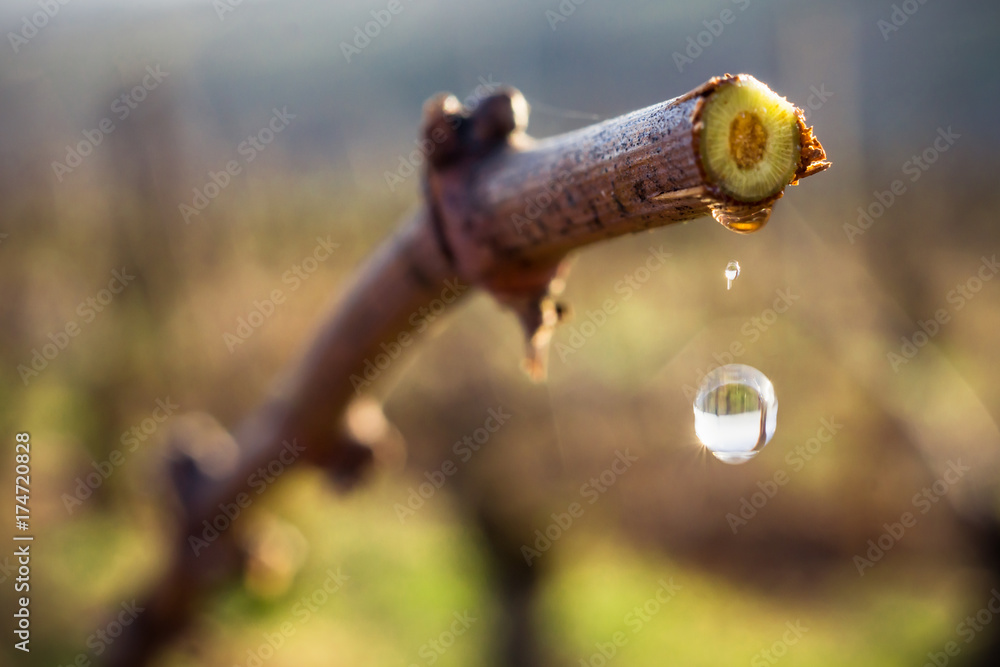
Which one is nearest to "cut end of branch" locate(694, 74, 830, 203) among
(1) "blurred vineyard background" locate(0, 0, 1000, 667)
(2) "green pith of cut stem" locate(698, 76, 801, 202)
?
(2) "green pith of cut stem" locate(698, 76, 801, 202)

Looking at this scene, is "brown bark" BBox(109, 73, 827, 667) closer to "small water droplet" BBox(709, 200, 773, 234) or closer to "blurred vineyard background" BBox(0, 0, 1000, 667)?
"small water droplet" BBox(709, 200, 773, 234)

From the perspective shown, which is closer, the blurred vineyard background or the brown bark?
the brown bark

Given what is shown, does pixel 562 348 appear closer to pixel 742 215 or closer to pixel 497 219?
pixel 497 219

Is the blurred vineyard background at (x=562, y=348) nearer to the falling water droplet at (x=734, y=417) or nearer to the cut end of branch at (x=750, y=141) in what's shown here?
the falling water droplet at (x=734, y=417)

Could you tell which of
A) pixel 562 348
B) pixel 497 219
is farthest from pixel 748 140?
pixel 562 348

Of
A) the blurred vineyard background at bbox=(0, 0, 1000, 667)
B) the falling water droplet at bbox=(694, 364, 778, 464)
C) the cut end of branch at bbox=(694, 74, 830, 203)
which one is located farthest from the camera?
the blurred vineyard background at bbox=(0, 0, 1000, 667)

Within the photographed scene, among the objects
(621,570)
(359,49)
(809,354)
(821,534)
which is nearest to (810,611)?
(821,534)

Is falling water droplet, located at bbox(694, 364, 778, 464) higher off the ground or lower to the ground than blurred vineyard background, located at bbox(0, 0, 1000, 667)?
higher

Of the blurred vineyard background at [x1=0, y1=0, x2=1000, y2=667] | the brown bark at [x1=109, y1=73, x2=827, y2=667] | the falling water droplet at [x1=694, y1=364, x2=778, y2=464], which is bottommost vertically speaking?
the blurred vineyard background at [x1=0, y1=0, x2=1000, y2=667]

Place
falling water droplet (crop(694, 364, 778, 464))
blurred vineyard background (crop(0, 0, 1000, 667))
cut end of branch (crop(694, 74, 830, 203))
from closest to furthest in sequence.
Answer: cut end of branch (crop(694, 74, 830, 203)) → falling water droplet (crop(694, 364, 778, 464)) → blurred vineyard background (crop(0, 0, 1000, 667))
